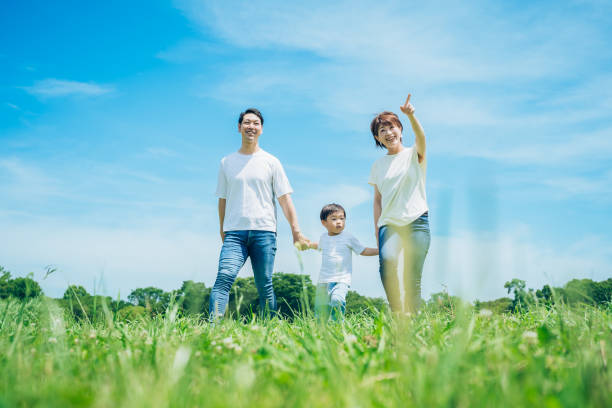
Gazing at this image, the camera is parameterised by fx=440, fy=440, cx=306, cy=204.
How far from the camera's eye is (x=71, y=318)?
14.9 feet

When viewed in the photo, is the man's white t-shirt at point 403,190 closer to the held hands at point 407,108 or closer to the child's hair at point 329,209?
the held hands at point 407,108

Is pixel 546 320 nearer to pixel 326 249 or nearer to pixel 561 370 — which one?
pixel 561 370

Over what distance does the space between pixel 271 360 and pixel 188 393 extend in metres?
0.48

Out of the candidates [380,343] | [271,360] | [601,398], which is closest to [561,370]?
[601,398]

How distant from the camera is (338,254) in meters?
6.90

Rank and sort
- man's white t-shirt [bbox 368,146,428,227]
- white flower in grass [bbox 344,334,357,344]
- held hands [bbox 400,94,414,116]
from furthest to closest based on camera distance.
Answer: man's white t-shirt [bbox 368,146,428,227], held hands [bbox 400,94,414,116], white flower in grass [bbox 344,334,357,344]

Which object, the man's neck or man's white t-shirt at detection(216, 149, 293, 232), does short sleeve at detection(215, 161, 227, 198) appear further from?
the man's neck

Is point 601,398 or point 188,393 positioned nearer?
point 601,398

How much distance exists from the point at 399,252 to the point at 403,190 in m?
0.84

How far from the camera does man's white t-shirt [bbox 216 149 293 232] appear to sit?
5.91m

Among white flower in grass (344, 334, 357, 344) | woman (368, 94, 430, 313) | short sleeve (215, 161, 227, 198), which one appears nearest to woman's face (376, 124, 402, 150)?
woman (368, 94, 430, 313)

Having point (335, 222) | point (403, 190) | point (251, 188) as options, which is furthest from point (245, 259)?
point (403, 190)

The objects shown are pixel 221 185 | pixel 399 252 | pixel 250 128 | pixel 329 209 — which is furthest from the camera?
pixel 329 209

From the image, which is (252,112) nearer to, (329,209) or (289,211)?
(289,211)
